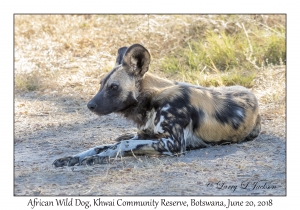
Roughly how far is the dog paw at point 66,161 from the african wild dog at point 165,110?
0.14 metres

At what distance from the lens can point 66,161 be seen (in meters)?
5.02

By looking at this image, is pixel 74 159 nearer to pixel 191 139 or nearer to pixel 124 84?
pixel 124 84

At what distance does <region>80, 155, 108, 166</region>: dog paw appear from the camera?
16.4 feet

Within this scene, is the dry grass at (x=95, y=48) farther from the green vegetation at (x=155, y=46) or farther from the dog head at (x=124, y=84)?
the dog head at (x=124, y=84)

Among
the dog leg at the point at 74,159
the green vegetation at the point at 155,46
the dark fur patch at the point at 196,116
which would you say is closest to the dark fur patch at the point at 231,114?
the dark fur patch at the point at 196,116

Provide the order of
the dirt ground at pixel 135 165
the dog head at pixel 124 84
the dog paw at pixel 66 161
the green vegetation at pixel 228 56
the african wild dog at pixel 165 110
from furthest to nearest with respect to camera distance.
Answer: the green vegetation at pixel 228 56, the dog head at pixel 124 84, the african wild dog at pixel 165 110, the dog paw at pixel 66 161, the dirt ground at pixel 135 165

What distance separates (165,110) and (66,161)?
3.53 ft

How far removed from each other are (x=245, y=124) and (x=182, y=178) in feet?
4.63

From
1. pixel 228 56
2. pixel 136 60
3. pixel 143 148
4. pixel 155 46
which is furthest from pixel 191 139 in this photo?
pixel 155 46

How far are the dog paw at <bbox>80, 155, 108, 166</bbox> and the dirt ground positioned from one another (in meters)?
0.10

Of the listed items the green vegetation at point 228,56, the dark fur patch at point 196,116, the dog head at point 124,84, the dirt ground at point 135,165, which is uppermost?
the green vegetation at point 228,56

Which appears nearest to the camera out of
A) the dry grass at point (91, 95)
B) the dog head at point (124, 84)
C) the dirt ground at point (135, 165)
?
the dirt ground at point (135, 165)

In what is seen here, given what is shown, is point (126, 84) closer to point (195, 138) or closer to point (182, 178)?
point (195, 138)

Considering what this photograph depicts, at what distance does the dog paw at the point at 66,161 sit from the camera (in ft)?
16.4
